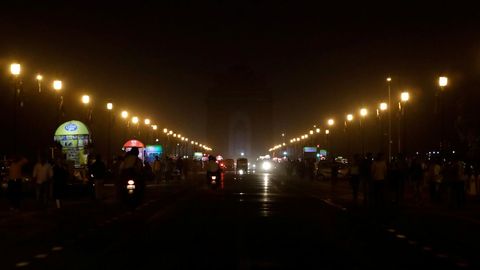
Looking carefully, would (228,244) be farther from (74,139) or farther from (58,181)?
(74,139)

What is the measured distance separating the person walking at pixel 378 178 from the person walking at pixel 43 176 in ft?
36.3

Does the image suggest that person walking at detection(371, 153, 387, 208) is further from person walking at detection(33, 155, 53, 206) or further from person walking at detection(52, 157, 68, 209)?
person walking at detection(33, 155, 53, 206)

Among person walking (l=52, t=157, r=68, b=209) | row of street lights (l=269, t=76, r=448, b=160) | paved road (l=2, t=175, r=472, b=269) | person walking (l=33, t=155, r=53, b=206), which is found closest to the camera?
paved road (l=2, t=175, r=472, b=269)

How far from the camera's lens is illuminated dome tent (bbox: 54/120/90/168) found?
41384 mm

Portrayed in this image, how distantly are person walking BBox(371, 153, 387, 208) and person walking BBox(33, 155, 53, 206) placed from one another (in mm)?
11055

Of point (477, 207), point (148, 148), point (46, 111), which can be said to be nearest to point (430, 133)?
point (148, 148)

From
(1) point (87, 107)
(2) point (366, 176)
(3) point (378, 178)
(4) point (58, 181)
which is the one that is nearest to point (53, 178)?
(4) point (58, 181)

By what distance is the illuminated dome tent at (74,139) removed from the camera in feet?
136

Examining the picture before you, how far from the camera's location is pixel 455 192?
32625 mm

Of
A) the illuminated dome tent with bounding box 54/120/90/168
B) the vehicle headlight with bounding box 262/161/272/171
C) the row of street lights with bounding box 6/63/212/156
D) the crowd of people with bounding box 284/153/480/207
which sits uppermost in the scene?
the row of street lights with bounding box 6/63/212/156

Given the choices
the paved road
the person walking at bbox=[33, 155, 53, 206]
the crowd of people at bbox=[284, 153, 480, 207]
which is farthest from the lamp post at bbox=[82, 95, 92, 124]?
the paved road

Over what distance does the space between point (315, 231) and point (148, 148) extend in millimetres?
52048

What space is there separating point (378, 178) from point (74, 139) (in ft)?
51.5

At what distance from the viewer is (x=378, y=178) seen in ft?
105
